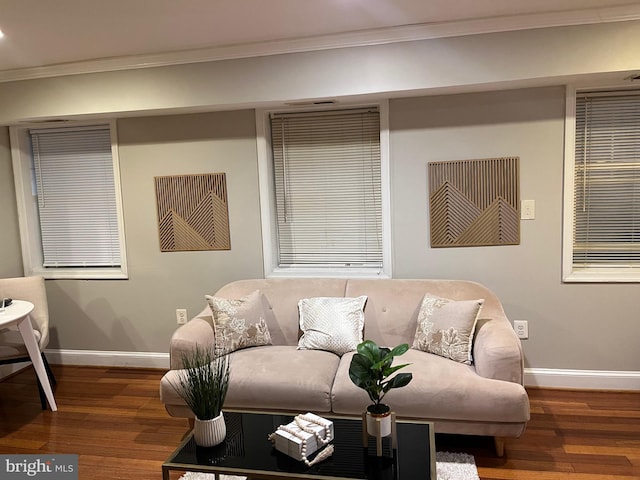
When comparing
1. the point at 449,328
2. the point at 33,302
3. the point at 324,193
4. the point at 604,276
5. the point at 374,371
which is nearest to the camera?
the point at 374,371

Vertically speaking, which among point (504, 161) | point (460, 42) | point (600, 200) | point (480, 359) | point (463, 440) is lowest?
point (463, 440)

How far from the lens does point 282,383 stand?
2.59 meters

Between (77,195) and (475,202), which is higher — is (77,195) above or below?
above

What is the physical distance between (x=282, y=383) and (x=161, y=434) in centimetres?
90

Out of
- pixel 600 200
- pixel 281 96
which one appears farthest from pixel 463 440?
pixel 281 96

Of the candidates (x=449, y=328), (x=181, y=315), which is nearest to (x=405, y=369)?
(x=449, y=328)

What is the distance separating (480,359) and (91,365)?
317 cm

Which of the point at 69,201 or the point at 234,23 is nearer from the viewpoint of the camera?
the point at 234,23

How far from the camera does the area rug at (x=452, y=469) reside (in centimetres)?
234

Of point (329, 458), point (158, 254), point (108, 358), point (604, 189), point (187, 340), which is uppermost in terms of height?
point (604, 189)

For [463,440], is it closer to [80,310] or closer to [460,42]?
[460,42]

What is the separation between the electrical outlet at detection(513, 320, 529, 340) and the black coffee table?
1.51 metres

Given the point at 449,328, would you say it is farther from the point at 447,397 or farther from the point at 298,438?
the point at 298,438

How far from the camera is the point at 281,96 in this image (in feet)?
10.6
